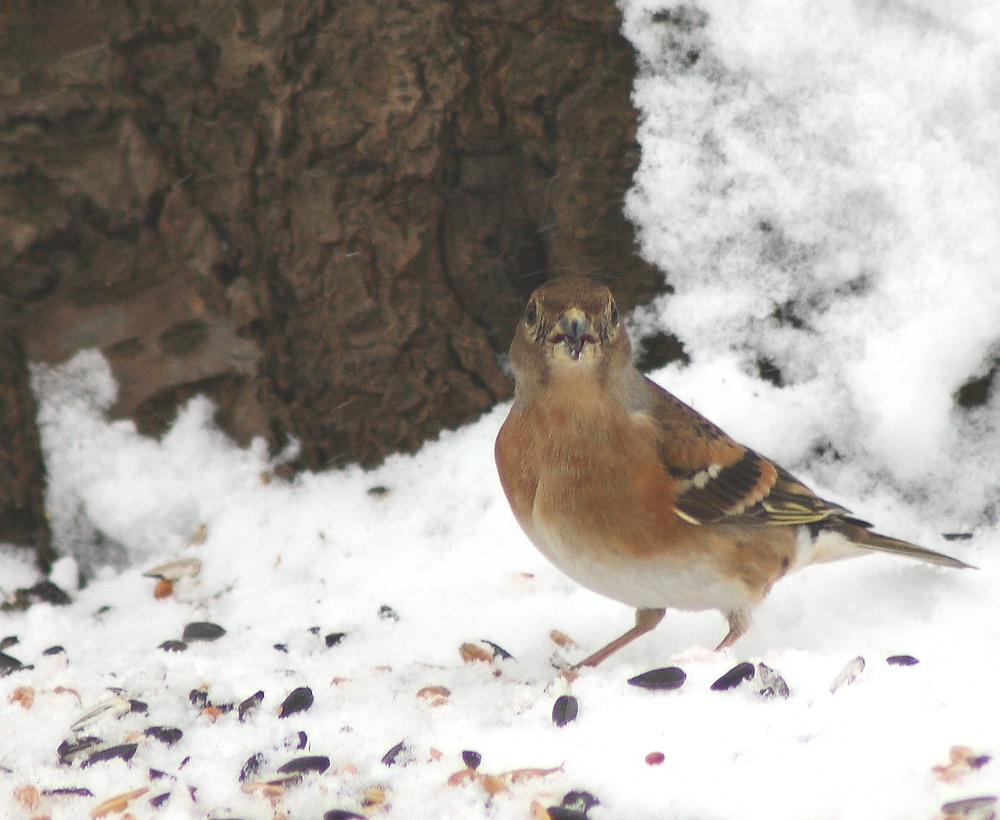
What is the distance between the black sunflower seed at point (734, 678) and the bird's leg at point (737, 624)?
0.52 meters

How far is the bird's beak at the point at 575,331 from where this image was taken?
3361mm

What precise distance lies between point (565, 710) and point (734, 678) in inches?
17.4

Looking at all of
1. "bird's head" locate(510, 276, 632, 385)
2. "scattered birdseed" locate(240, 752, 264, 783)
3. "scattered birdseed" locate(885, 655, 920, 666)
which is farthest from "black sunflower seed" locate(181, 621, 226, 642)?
"scattered birdseed" locate(885, 655, 920, 666)

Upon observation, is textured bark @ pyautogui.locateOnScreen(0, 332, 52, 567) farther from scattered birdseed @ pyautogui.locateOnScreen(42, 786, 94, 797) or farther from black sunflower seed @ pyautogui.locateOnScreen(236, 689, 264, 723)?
scattered birdseed @ pyautogui.locateOnScreen(42, 786, 94, 797)

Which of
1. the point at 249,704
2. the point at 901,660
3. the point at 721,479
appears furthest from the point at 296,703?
the point at 901,660

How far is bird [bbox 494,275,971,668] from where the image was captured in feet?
11.1

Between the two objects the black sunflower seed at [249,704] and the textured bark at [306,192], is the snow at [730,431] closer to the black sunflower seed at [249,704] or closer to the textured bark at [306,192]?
the black sunflower seed at [249,704]

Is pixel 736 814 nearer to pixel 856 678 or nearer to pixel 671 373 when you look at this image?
pixel 856 678

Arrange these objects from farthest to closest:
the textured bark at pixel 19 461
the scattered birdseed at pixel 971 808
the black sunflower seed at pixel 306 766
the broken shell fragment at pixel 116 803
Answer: the textured bark at pixel 19 461, the black sunflower seed at pixel 306 766, the broken shell fragment at pixel 116 803, the scattered birdseed at pixel 971 808

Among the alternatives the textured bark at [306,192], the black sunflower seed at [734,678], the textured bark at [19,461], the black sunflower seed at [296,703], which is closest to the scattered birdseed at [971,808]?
the black sunflower seed at [734,678]

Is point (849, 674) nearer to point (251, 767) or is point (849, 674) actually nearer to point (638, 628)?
point (638, 628)

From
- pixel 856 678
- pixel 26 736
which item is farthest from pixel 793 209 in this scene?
pixel 26 736

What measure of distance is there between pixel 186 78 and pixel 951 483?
299cm

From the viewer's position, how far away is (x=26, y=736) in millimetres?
3234
